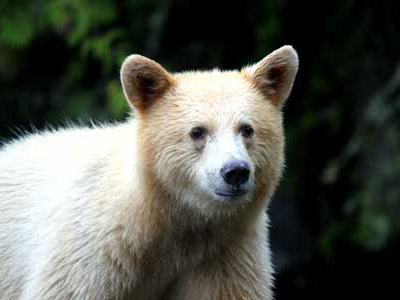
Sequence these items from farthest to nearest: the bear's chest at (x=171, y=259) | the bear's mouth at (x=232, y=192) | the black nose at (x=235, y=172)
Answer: the bear's chest at (x=171, y=259), the bear's mouth at (x=232, y=192), the black nose at (x=235, y=172)

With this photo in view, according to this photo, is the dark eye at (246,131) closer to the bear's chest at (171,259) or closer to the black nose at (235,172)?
the black nose at (235,172)

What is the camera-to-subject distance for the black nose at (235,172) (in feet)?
20.1

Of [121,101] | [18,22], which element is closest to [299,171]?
[121,101]

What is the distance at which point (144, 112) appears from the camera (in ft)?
22.1

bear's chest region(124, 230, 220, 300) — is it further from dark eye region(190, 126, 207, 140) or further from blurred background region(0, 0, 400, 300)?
blurred background region(0, 0, 400, 300)

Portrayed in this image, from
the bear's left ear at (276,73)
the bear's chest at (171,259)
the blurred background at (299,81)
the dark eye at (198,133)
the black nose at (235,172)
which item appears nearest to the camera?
the black nose at (235,172)

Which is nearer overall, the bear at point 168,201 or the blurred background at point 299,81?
the bear at point 168,201

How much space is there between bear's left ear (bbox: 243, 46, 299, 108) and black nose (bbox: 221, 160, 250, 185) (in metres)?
0.91

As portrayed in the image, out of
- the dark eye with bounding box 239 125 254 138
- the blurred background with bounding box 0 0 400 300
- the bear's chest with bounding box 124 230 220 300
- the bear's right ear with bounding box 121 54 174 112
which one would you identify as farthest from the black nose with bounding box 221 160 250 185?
the blurred background with bounding box 0 0 400 300

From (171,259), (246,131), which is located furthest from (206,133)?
(171,259)

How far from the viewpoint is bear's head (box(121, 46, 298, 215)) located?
20.8ft

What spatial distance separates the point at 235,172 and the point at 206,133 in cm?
45

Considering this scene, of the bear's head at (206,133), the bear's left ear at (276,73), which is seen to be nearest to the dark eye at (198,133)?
the bear's head at (206,133)

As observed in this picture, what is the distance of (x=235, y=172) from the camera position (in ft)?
20.1
